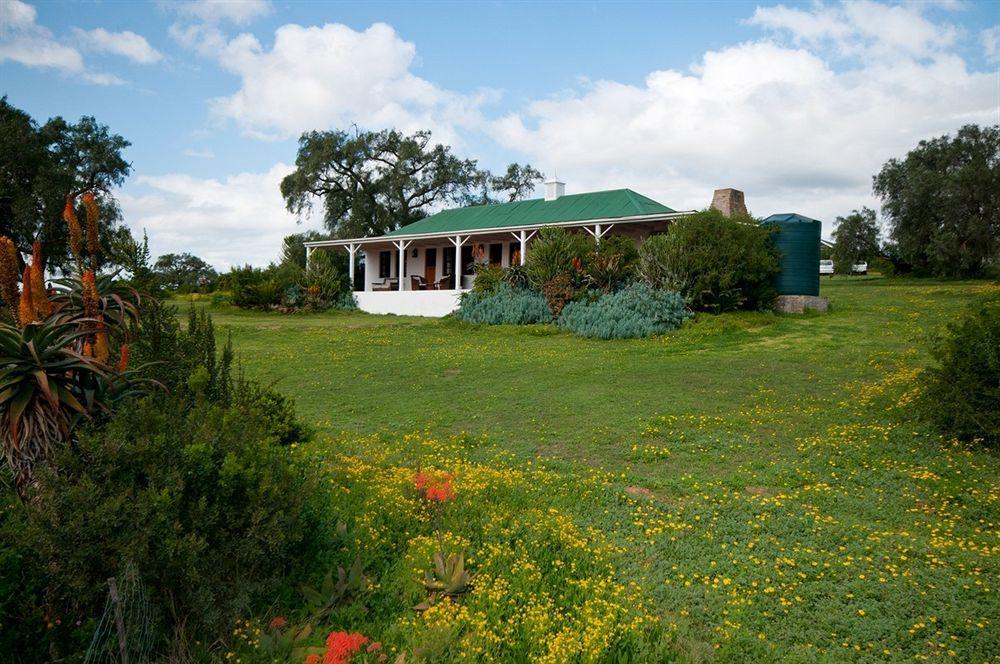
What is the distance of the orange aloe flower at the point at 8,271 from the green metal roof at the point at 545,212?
2007 cm

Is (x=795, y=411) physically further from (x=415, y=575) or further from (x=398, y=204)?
(x=398, y=204)

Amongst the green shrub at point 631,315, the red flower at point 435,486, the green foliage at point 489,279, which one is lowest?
the red flower at point 435,486

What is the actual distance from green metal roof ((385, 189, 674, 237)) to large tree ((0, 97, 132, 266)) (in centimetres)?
1439

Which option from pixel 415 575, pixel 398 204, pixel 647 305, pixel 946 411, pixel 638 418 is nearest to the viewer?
pixel 415 575

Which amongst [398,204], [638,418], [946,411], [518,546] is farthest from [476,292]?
[398,204]

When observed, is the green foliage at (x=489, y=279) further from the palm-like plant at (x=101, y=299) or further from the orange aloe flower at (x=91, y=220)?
the orange aloe flower at (x=91, y=220)

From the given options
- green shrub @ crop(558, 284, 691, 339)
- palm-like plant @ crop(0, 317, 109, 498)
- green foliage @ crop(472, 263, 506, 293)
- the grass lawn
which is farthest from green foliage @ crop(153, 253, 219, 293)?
palm-like plant @ crop(0, 317, 109, 498)

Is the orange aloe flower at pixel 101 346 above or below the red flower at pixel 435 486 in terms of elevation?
above

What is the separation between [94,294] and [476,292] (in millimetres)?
17875

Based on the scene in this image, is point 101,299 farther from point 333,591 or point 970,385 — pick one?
point 970,385

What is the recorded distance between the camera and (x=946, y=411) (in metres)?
7.25

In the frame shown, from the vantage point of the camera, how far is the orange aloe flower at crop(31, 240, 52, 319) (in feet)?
13.3

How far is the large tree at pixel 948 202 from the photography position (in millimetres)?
30531

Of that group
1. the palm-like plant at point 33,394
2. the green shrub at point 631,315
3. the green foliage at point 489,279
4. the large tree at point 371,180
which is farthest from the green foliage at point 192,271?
the palm-like plant at point 33,394
